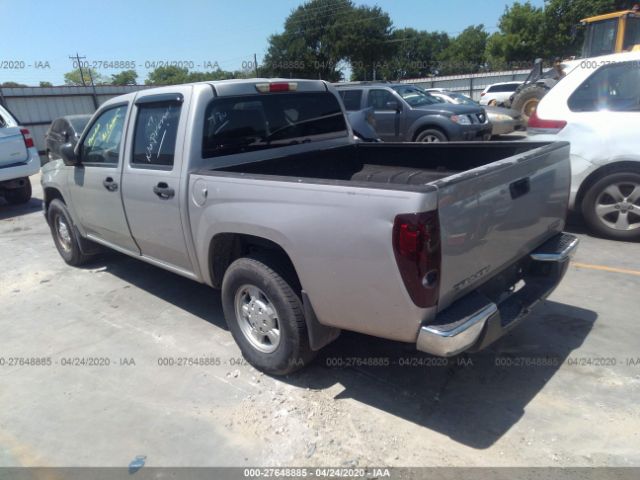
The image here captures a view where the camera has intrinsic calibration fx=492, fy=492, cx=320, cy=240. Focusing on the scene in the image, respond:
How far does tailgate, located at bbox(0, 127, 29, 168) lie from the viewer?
30.1ft

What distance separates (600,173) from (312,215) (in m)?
4.28

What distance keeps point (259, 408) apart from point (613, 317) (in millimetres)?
2907

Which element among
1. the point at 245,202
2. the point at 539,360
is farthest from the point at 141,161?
the point at 539,360

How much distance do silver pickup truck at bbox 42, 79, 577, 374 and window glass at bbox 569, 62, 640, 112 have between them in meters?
2.35

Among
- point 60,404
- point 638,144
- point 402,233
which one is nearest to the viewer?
point 402,233

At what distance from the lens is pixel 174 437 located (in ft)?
9.66

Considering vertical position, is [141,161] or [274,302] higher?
[141,161]

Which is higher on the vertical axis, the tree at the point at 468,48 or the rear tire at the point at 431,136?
the tree at the point at 468,48

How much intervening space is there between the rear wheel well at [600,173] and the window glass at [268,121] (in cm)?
294

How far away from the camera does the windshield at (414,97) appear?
39.3ft

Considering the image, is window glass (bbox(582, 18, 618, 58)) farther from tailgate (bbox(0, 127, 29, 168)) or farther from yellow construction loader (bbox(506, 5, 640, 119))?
tailgate (bbox(0, 127, 29, 168))

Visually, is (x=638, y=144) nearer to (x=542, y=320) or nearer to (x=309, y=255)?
(x=542, y=320)

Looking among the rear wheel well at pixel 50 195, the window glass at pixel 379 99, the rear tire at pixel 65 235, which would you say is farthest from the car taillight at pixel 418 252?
the window glass at pixel 379 99

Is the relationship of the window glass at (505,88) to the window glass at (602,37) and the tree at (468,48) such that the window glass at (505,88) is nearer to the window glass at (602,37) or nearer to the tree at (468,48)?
the window glass at (602,37)
